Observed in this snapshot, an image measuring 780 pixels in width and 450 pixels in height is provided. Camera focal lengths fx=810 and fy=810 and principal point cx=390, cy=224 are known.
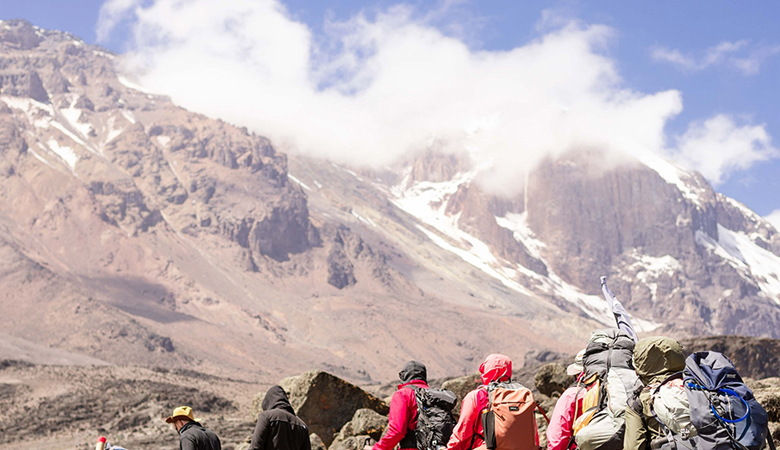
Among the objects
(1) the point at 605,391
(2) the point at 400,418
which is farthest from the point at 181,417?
(1) the point at 605,391

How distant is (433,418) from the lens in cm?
829

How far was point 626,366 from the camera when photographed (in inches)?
283

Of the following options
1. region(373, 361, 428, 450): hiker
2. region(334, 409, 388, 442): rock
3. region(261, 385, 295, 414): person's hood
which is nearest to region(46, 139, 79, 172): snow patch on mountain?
region(334, 409, 388, 442): rock

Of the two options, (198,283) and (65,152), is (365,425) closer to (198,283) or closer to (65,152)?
(198,283)

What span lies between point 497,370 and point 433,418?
105 cm

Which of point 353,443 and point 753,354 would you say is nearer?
point 353,443

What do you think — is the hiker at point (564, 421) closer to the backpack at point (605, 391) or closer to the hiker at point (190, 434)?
the backpack at point (605, 391)

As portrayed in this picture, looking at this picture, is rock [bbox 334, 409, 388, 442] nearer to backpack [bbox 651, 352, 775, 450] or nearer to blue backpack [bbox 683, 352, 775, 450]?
backpack [bbox 651, 352, 775, 450]

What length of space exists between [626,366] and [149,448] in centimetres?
3060

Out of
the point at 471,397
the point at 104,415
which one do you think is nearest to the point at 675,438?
the point at 471,397

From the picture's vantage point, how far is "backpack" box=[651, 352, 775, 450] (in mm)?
6059

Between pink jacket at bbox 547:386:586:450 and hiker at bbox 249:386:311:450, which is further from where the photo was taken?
hiker at bbox 249:386:311:450

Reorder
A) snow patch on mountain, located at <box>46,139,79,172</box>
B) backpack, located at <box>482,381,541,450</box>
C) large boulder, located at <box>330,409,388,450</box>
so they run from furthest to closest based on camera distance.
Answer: snow patch on mountain, located at <box>46,139,79,172</box>, large boulder, located at <box>330,409,388,450</box>, backpack, located at <box>482,381,541,450</box>

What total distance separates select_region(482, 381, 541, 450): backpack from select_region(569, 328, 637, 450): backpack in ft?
1.34
